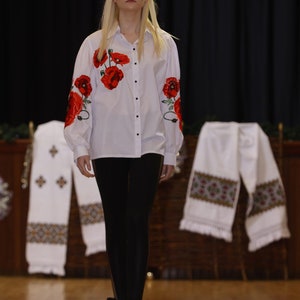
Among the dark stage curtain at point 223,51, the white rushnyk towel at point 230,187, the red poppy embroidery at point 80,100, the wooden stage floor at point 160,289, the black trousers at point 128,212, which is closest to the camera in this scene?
the black trousers at point 128,212

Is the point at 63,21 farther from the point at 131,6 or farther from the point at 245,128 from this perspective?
the point at 131,6

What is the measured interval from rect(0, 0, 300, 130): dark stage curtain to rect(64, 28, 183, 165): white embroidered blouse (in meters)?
3.41

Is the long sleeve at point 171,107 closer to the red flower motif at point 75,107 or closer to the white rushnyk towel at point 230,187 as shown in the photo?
the red flower motif at point 75,107

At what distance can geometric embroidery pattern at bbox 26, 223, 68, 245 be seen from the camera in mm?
5161

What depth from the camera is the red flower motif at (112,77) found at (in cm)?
343

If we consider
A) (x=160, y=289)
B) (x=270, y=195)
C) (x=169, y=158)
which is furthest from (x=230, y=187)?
(x=169, y=158)

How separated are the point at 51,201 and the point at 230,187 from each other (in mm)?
1006

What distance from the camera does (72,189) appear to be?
5.20m

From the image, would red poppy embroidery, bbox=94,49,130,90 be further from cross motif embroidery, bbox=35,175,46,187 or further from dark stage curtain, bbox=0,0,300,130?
dark stage curtain, bbox=0,0,300,130

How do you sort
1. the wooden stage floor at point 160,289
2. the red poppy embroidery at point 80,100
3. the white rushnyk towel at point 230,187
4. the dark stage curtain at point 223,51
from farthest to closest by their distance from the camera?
1. the dark stage curtain at point 223,51
2. the white rushnyk towel at point 230,187
3. the wooden stage floor at point 160,289
4. the red poppy embroidery at point 80,100

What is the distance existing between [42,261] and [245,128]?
4.47 ft

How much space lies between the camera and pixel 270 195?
5137mm

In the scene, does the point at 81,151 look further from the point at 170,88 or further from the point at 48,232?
the point at 48,232

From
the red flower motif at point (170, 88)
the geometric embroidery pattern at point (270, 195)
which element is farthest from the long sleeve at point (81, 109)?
the geometric embroidery pattern at point (270, 195)
